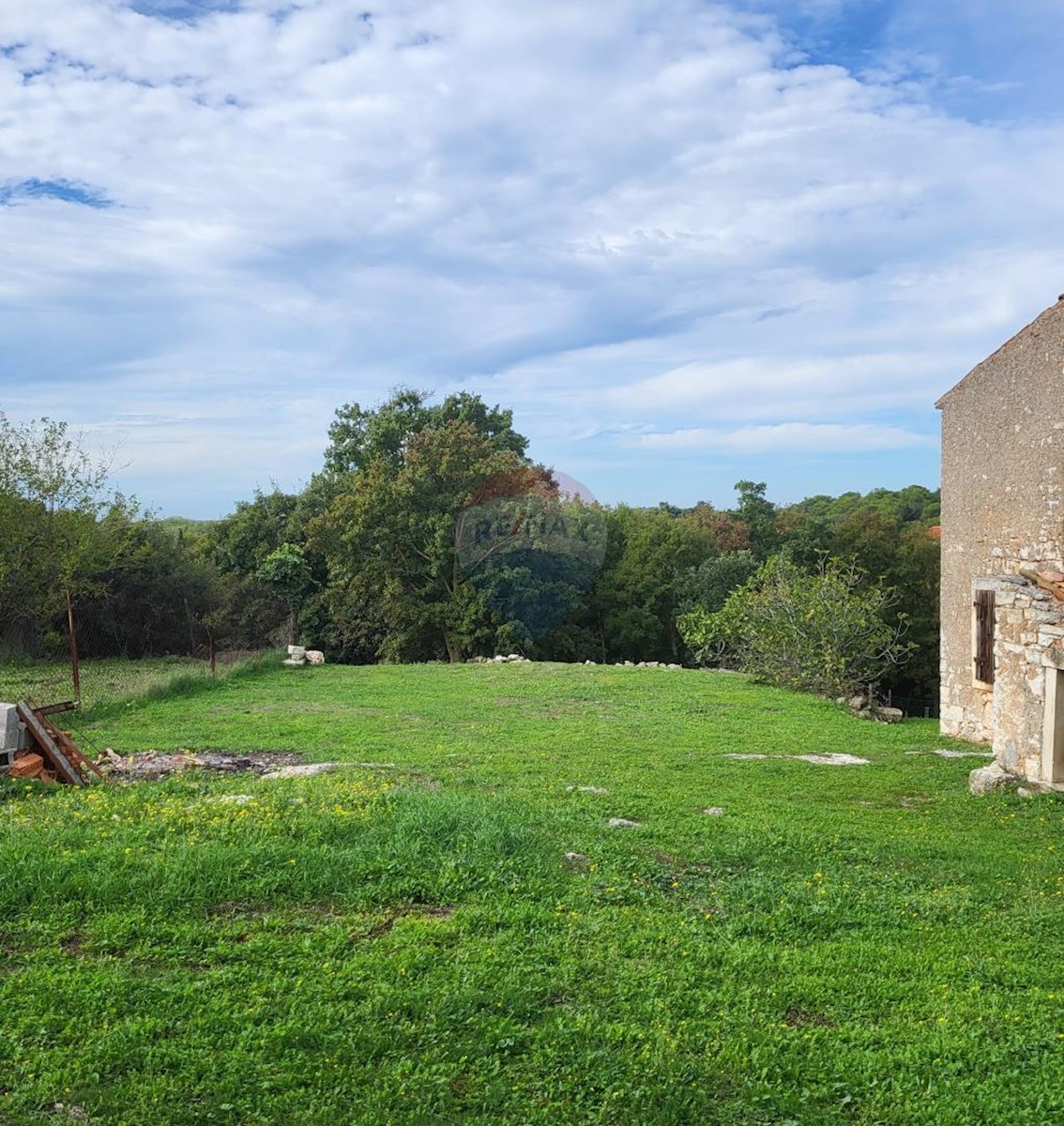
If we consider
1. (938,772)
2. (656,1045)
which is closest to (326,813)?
(656,1045)

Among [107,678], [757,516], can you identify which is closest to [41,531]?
[107,678]

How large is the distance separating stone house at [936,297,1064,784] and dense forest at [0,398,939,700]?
523 centimetres

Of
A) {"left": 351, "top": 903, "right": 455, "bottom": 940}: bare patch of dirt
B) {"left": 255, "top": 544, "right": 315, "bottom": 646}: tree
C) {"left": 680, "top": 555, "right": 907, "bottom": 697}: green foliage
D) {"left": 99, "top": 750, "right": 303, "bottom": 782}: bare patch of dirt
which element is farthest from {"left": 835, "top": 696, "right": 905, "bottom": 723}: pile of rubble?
{"left": 255, "top": 544, "right": 315, "bottom": 646}: tree

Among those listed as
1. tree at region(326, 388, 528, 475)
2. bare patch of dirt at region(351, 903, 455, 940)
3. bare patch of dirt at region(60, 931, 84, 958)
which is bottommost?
bare patch of dirt at region(351, 903, 455, 940)

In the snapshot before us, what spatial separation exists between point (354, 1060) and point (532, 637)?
28269 mm

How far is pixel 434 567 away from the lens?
30516 millimetres

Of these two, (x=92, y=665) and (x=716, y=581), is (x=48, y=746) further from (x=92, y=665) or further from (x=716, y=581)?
(x=716, y=581)

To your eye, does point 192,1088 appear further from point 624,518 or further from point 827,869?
point 624,518

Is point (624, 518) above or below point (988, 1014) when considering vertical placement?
above

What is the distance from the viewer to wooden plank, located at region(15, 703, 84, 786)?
29.4 ft

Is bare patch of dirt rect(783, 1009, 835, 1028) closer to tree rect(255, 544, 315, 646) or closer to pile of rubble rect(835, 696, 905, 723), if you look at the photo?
pile of rubble rect(835, 696, 905, 723)

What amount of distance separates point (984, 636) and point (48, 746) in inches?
508

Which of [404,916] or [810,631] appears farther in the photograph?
[810,631]

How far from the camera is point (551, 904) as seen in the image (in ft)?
17.8
